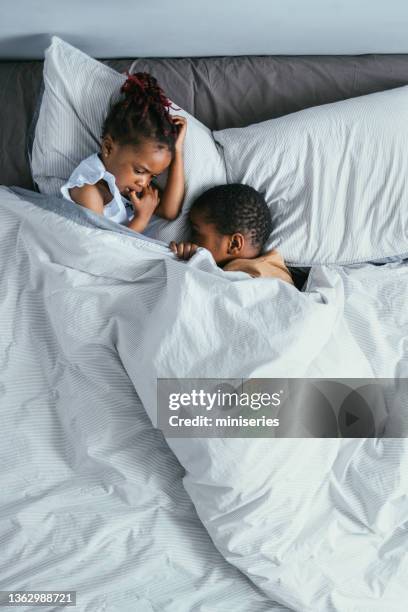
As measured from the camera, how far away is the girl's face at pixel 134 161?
1294 mm

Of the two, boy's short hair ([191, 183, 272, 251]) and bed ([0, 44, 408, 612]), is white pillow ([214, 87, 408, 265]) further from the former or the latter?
bed ([0, 44, 408, 612])

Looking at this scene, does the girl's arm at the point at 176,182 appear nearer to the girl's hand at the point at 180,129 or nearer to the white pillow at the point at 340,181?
the girl's hand at the point at 180,129

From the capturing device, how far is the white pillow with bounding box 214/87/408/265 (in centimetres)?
137

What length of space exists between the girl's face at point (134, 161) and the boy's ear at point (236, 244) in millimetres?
208

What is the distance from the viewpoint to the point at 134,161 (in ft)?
4.27

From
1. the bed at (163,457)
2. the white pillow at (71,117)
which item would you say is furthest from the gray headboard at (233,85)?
the bed at (163,457)

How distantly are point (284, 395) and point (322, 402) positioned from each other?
83mm

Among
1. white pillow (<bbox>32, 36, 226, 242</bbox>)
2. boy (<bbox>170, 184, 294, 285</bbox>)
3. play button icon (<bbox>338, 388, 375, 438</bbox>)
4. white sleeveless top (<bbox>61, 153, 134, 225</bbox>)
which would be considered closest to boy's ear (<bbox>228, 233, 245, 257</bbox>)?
boy (<bbox>170, 184, 294, 285</bbox>)

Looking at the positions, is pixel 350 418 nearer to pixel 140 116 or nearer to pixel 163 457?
pixel 163 457

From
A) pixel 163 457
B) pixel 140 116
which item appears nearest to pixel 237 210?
pixel 140 116

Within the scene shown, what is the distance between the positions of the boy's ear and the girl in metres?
0.14

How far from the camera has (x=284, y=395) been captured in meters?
1.07

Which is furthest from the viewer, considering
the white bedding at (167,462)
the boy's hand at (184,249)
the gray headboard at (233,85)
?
the gray headboard at (233,85)

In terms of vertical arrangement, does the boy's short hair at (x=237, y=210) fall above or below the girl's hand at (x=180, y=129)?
below
